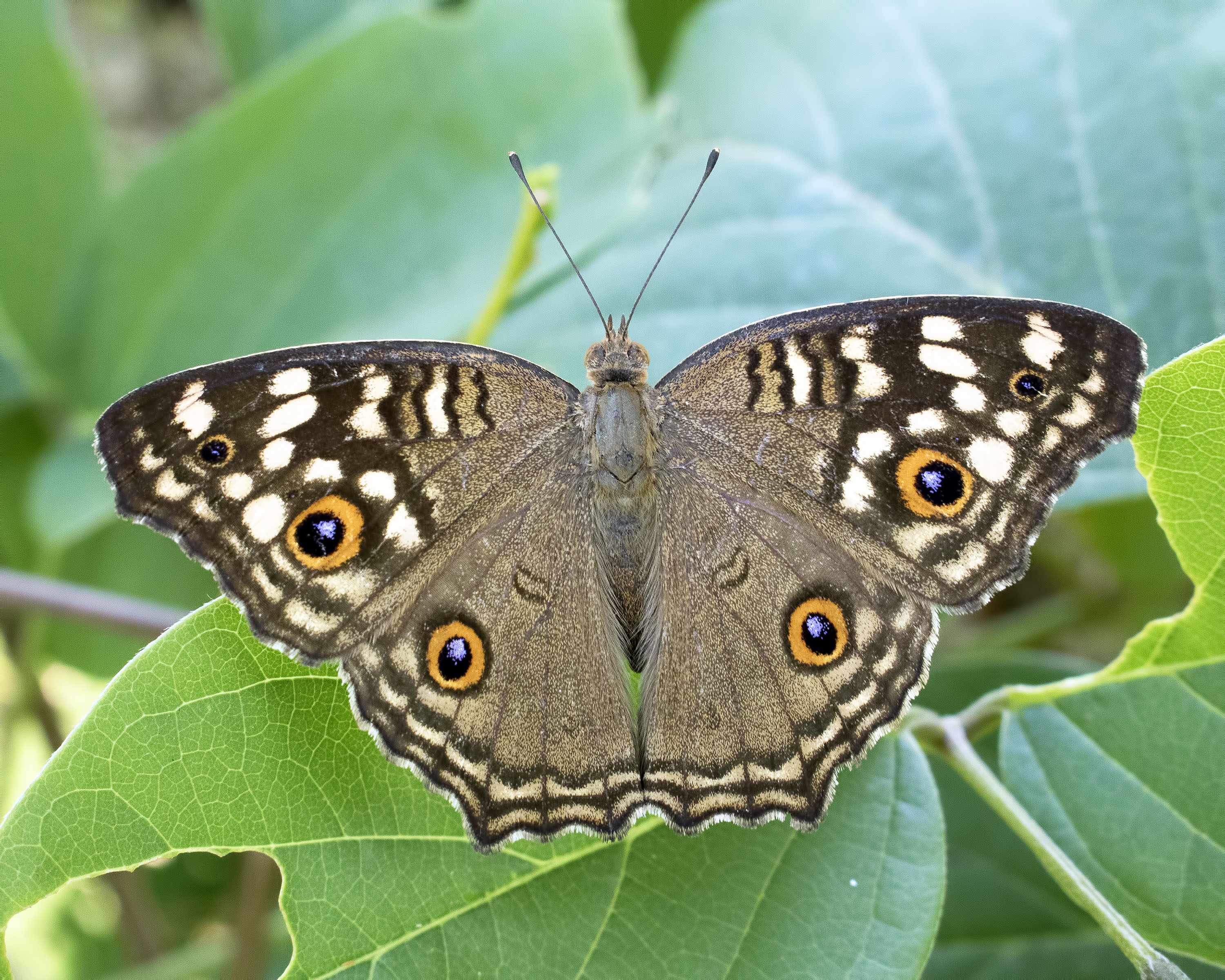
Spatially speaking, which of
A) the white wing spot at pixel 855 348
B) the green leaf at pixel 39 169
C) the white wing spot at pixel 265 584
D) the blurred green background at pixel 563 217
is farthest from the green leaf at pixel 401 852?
the green leaf at pixel 39 169

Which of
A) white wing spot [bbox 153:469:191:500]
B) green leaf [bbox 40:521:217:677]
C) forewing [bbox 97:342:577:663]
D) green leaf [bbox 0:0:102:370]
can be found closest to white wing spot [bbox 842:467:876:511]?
forewing [bbox 97:342:577:663]

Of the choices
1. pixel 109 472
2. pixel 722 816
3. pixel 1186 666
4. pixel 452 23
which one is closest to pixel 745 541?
pixel 722 816

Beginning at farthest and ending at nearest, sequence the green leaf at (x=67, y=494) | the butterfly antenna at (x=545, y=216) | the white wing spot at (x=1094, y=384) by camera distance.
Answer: the green leaf at (x=67, y=494), the butterfly antenna at (x=545, y=216), the white wing spot at (x=1094, y=384)

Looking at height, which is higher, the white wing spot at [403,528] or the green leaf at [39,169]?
Result: the green leaf at [39,169]

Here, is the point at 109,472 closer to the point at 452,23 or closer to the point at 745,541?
the point at 745,541

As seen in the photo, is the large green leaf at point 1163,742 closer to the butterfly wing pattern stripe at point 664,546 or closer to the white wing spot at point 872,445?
the butterfly wing pattern stripe at point 664,546

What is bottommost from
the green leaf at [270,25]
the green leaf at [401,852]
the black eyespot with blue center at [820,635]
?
the green leaf at [401,852]

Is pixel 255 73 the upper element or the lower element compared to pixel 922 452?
upper

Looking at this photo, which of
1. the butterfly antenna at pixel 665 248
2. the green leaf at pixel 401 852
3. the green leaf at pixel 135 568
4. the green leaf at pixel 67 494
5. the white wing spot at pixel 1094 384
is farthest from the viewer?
the green leaf at pixel 135 568
